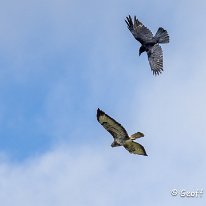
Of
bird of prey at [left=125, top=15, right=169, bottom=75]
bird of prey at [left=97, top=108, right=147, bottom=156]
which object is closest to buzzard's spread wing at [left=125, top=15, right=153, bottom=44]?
bird of prey at [left=125, top=15, right=169, bottom=75]

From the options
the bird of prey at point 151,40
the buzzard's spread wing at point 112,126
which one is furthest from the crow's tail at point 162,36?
the buzzard's spread wing at point 112,126

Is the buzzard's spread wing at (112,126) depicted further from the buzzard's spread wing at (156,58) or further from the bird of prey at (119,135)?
the buzzard's spread wing at (156,58)

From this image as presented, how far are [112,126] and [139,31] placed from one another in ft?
30.0

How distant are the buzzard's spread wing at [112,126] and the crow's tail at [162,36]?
8.38m

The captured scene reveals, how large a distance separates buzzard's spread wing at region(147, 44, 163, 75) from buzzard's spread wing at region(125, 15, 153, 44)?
536 millimetres

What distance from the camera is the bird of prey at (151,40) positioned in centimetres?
3666

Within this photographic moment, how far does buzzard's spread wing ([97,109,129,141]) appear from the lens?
28562mm

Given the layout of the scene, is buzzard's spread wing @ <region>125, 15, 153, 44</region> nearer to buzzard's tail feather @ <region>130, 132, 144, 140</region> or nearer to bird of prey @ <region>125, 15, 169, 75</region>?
bird of prey @ <region>125, 15, 169, 75</region>

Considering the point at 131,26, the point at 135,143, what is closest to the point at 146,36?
the point at 131,26

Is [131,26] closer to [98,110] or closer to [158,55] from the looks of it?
[158,55]

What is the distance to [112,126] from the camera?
28875 mm

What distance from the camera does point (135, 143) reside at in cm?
3000

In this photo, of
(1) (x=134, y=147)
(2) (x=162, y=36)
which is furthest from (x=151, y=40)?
(1) (x=134, y=147)

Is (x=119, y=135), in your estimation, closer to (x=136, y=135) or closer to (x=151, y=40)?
(x=136, y=135)
